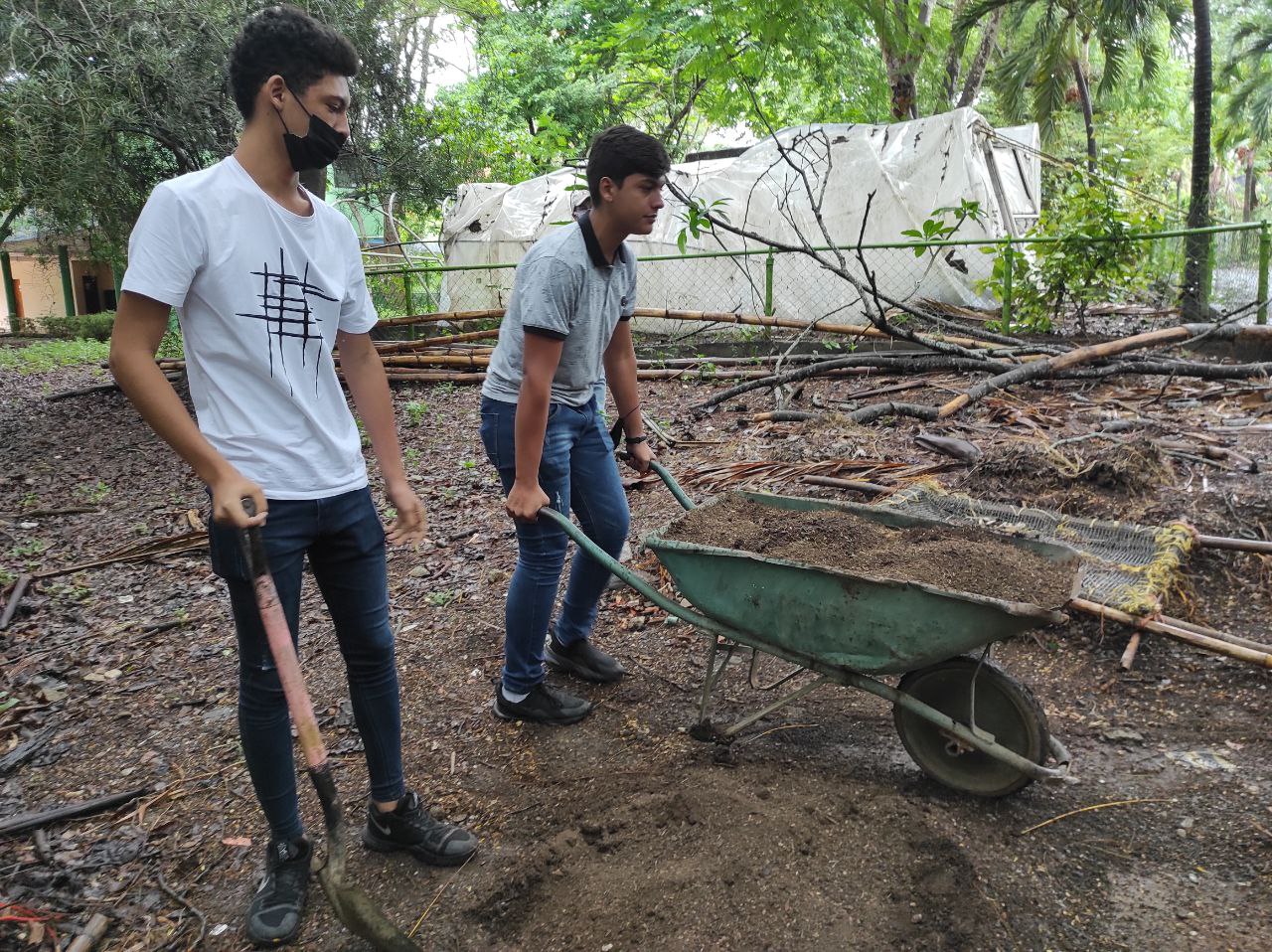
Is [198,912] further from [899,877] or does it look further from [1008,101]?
[1008,101]

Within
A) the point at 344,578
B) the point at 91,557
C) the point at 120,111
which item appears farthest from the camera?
the point at 120,111

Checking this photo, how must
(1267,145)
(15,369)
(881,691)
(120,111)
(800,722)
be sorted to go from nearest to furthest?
(881,691), (800,722), (120,111), (15,369), (1267,145)

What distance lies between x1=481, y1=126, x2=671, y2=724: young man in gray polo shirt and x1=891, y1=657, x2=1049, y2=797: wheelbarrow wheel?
1.12 metres

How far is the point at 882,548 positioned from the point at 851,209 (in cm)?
1069

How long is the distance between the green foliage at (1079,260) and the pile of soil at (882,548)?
20.9ft

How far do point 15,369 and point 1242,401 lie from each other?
1453 centimetres

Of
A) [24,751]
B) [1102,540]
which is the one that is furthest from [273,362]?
[1102,540]

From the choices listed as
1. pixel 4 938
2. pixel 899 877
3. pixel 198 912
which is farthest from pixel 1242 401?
pixel 4 938

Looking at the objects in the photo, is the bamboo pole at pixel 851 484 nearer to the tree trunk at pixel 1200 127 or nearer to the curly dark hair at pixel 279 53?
the curly dark hair at pixel 279 53

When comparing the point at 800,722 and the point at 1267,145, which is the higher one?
the point at 1267,145

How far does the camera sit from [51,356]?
14555mm

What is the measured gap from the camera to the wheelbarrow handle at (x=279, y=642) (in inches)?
73.0

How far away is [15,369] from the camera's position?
12703 millimetres

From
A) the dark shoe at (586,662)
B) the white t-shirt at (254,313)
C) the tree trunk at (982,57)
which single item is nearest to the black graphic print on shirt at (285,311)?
the white t-shirt at (254,313)
